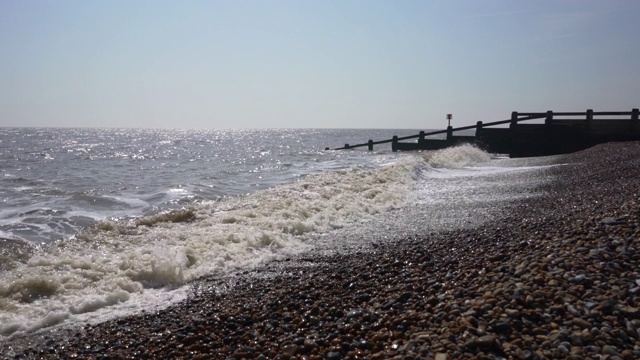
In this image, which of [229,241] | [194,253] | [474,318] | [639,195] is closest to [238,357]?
[474,318]

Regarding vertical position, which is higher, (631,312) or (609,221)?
(609,221)

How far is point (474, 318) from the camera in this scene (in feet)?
12.4

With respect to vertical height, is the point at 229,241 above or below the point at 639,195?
below

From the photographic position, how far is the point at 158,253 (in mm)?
7652

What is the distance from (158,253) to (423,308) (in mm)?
4564

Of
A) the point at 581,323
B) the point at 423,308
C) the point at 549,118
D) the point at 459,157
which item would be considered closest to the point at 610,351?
the point at 581,323

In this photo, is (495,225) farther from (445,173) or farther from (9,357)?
(445,173)

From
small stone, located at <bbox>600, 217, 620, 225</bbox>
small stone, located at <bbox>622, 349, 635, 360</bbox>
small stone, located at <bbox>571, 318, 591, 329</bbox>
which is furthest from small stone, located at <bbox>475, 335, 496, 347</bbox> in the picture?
small stone, located at <bbox>600, 217, 620, 225</bbox>

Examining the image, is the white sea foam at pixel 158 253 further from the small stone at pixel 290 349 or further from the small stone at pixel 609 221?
the small stone at pixel 609 221

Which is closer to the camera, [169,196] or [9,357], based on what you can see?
[9,357]

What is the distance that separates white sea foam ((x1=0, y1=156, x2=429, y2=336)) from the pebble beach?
57 centimetres

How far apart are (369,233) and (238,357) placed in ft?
17.4

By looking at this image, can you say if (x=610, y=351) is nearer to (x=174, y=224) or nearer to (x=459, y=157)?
(x=174, y=224)

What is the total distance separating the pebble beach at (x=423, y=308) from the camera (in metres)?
3.52
